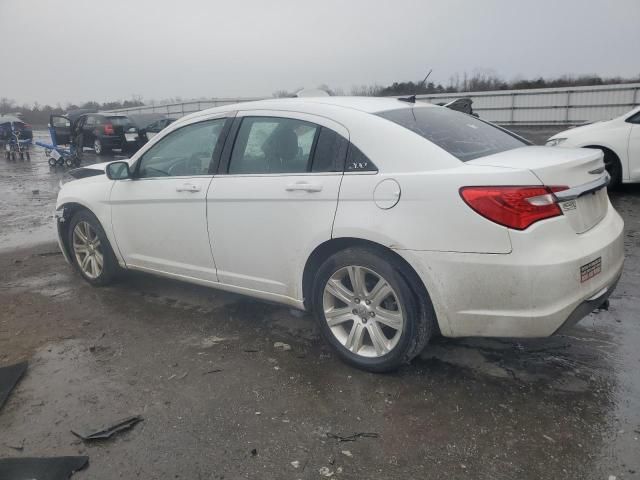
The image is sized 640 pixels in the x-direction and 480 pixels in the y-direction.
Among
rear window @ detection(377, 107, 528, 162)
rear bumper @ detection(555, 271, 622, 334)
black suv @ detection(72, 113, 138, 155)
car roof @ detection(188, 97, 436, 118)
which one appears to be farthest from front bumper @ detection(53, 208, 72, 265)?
black suv @ detection(72, 113, 138, 155)

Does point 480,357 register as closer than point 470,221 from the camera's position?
No

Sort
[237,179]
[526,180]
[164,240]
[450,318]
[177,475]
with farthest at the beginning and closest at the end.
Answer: [164,240] < [237,179] < [450,318] < [526,180] < [177,475]

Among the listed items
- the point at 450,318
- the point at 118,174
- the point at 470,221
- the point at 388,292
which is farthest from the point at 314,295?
the point at 118,174

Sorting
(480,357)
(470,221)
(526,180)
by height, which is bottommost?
(480,357)

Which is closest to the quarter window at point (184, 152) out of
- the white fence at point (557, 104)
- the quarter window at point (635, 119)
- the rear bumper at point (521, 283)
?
the rear bumper at point (521, 283)

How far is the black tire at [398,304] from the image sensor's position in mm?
2953

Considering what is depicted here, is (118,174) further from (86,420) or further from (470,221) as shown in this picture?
(470,221)

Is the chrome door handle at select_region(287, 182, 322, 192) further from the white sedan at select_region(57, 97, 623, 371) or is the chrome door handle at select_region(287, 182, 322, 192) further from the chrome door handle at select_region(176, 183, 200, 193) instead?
the chrome door handle at select_region(176, 183, 200, 193)

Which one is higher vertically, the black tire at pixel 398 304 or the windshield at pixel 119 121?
the windshield at pixel 119 121

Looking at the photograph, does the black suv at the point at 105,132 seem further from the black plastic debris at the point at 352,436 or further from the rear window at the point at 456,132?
the black plastic debris at the point at 352,436

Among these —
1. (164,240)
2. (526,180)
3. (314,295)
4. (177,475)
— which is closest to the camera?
(177,475)

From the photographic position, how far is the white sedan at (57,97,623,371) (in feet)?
8.78

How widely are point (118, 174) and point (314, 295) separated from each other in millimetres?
2273

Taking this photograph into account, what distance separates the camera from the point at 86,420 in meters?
2.87
